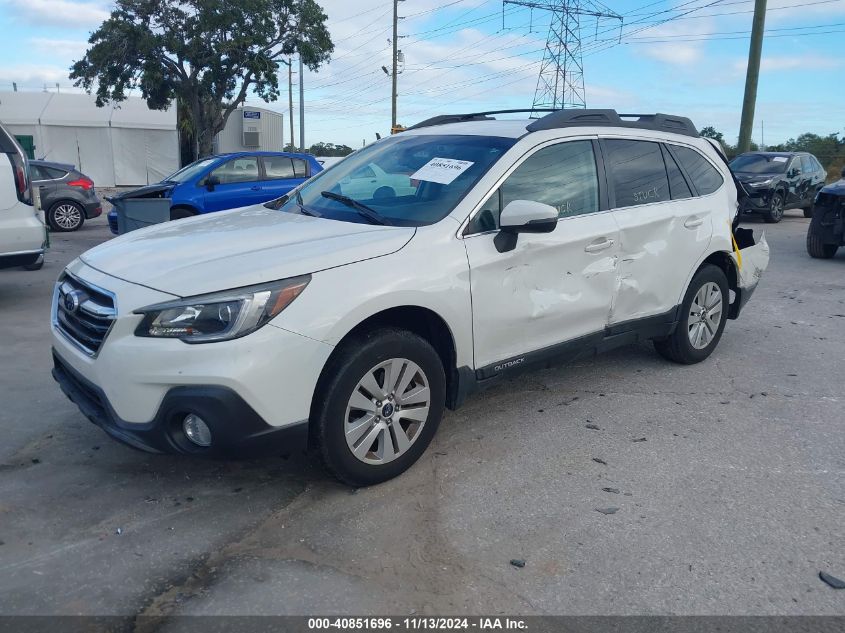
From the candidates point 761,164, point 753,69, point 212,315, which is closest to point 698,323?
point 212,315

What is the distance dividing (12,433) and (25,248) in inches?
129

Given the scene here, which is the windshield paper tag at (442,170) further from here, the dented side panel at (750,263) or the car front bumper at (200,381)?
the dented side panel at (750,263)

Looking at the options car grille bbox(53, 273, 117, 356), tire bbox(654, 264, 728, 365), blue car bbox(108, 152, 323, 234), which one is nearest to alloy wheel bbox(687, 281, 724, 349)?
tire bbox(654, 264, 728, 365)

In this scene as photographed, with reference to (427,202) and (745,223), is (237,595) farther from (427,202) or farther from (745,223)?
(745,223)

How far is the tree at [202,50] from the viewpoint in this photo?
26.1 m

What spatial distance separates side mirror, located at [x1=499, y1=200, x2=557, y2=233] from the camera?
3711mm

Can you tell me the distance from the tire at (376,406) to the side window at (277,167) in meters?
10.1

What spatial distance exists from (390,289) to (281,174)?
1038cm

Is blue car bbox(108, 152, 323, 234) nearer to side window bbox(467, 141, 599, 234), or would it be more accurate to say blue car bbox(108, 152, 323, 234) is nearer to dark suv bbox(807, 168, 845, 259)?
dark suv bbox(807, 168, 845, 259)

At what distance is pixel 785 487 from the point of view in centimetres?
364

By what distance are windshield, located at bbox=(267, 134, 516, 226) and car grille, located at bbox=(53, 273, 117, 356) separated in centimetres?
133

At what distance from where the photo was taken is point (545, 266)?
4.11 meters

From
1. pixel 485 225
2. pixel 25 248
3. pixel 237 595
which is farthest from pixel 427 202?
pixel 25 248

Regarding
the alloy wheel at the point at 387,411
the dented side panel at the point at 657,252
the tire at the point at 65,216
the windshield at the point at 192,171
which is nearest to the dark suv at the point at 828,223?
the dented side panel at the point at 657,252
